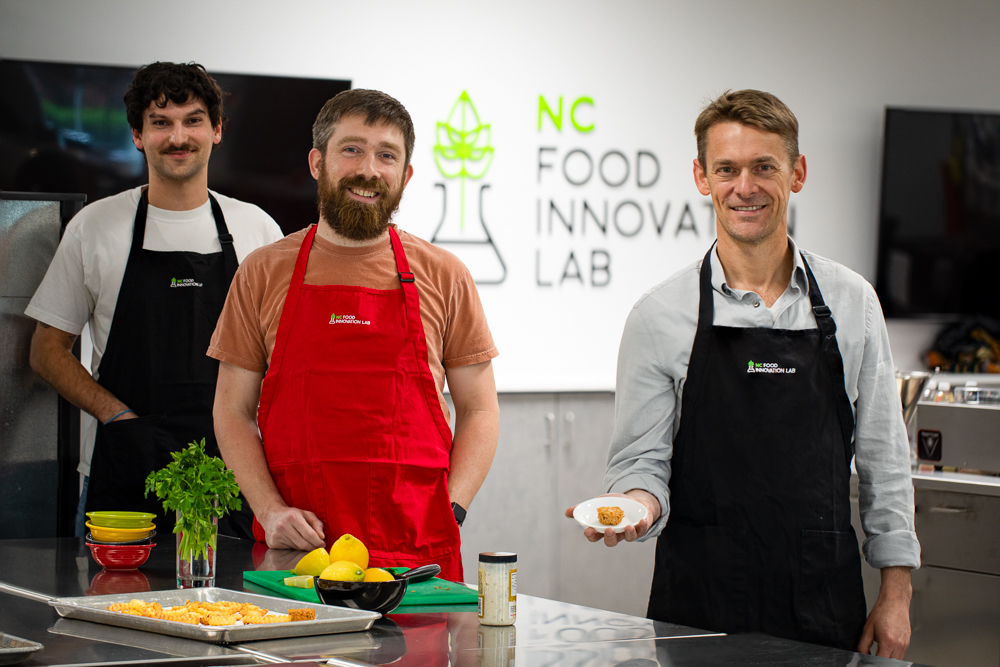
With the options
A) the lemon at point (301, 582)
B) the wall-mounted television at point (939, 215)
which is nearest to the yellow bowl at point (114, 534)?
the lemon at point (301, 582)

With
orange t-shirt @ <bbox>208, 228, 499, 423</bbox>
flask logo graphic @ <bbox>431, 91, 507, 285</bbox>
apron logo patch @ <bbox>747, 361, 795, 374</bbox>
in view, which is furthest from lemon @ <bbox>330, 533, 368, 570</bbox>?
flask logo graphic @ <bbox>431, 91, 507, 285</bbox>

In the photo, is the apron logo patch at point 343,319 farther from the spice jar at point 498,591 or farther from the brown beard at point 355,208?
the spice jar at point 498,591

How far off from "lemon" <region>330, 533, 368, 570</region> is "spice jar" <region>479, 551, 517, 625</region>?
284 millimetres

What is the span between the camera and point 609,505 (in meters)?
1.94

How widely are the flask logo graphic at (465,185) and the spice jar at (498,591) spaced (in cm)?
281

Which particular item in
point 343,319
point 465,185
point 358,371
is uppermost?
point 465,185

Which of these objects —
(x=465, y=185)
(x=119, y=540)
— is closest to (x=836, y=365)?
(x=119, y=540)

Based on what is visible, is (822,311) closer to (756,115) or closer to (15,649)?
(756,115)

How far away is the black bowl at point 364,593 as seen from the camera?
1.61 metres

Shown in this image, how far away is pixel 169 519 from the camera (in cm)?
269

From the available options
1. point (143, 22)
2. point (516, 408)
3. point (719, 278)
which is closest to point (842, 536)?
point (719, 278)

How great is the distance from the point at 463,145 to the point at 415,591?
111 inches

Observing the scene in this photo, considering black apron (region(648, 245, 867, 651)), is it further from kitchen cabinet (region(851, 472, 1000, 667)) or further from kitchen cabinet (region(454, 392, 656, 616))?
kitchen cabinet (region(454, 392, 656, 616))

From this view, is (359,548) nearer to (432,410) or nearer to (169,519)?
(432,410)
